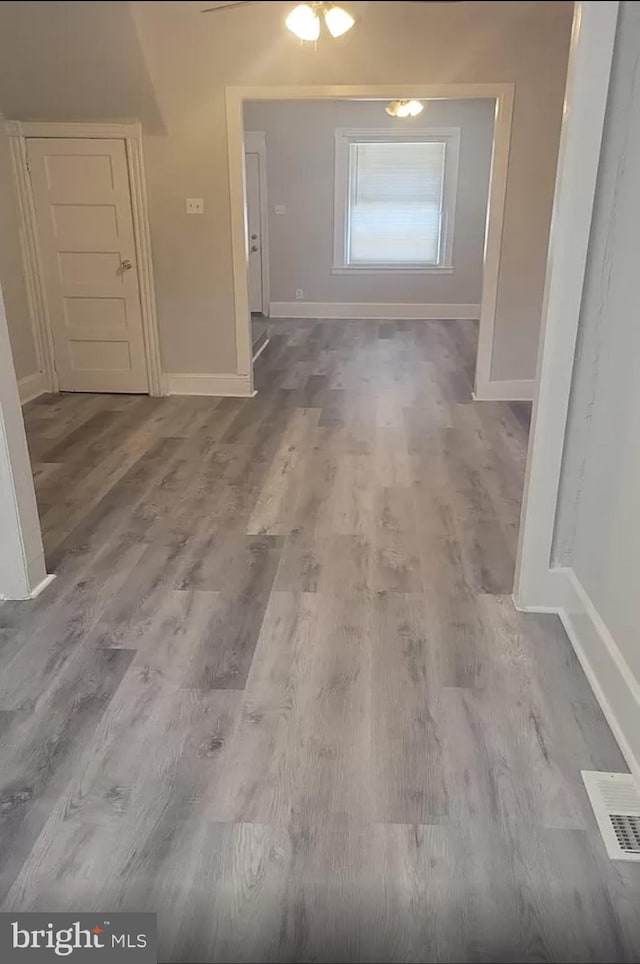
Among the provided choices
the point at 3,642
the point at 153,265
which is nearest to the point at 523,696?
the point at 3,642

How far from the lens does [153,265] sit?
522 centimetres

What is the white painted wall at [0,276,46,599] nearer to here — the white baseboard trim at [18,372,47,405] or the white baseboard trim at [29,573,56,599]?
the white baseboard trim at [29,573,56,599]

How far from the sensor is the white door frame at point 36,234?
490 cm

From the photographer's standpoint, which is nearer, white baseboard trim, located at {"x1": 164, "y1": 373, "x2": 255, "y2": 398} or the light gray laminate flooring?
the light gray laminate flooring

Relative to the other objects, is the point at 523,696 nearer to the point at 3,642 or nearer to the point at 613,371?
the point at 613,371

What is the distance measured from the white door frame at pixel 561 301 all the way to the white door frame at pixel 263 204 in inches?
261

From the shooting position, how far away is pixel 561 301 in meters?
2.26

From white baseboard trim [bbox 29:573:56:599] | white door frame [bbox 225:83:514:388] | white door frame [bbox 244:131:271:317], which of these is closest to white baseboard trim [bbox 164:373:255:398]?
white door frame [bbox 225:83:514:388]

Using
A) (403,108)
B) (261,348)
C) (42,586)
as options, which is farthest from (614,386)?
(403,108)

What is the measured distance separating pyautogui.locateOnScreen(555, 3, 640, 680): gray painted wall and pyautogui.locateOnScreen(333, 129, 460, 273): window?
666cm

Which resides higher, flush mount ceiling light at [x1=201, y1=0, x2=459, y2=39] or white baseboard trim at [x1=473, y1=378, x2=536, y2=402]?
flush mount ceiling light at [x1=201, y1=0, x2=459, y2=39]

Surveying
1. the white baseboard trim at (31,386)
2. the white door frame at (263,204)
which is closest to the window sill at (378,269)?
the white door frame at (263,204)

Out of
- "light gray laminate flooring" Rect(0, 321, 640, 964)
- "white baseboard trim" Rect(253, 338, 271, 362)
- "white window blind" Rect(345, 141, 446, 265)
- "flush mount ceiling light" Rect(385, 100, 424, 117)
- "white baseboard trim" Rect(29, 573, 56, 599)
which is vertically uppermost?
"flush mount ceiling light" Rect(385, 100, 424, 117)

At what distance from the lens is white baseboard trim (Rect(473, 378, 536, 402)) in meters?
5.27
